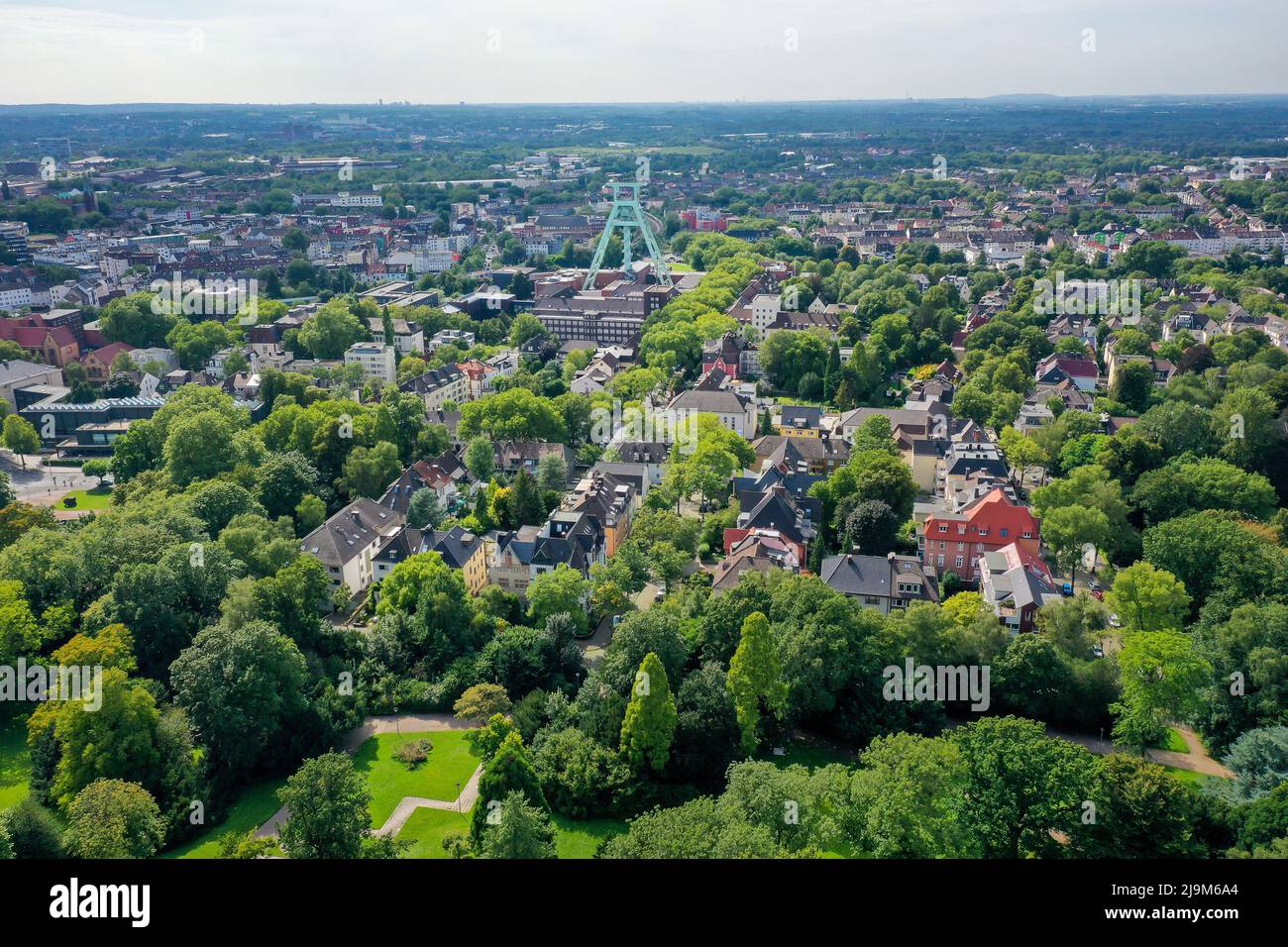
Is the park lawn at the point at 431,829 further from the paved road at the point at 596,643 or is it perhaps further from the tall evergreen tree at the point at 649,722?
the paved road at the point at 596,643

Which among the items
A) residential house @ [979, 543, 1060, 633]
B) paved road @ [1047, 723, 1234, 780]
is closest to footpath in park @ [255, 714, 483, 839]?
paved road @ [1047, 723, 1234, 780]

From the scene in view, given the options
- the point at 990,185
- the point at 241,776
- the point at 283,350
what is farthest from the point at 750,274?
the point at 990,185

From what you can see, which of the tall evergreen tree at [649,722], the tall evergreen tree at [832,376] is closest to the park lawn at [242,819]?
the tall evergreen tree at [649,722]

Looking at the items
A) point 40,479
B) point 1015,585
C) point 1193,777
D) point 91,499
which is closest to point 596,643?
point 1015,585

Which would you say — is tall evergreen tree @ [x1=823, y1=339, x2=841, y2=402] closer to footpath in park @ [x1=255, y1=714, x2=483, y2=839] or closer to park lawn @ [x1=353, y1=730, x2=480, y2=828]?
footpath in park @ [x1=255, y1=714, x2=483, y2=839]

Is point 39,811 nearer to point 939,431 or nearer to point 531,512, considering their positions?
point 531,512

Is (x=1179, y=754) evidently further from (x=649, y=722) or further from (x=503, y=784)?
(x=503, y=784)
